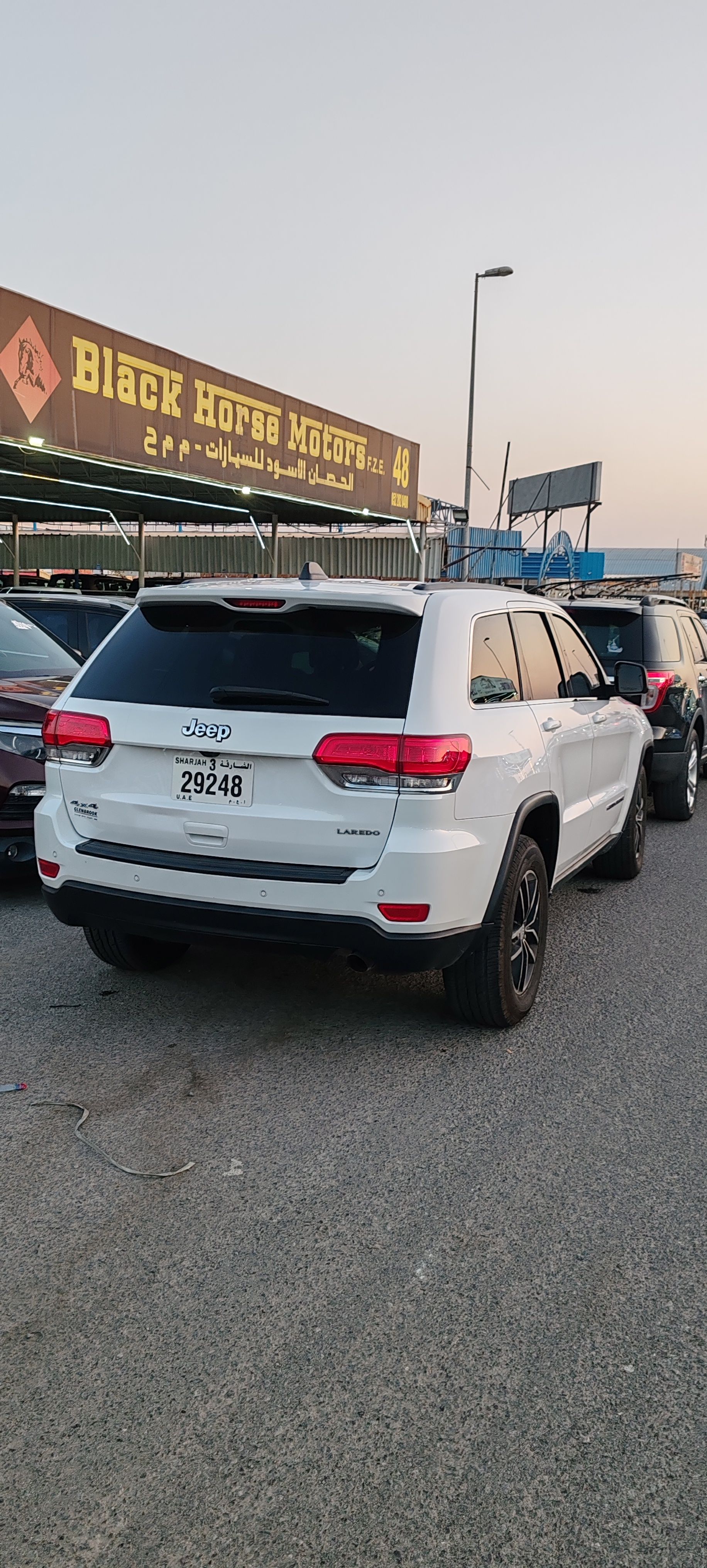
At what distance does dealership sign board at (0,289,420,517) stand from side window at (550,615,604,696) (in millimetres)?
Result: 11761

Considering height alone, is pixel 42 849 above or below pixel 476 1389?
above

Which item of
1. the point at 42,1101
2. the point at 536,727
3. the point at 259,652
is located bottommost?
the point at 42,1101

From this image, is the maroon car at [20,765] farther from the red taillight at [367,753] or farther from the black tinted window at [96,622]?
the black tinted window at [96,622]

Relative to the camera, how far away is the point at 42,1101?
143 inches

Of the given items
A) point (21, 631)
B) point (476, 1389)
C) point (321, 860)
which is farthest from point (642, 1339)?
point (21, 631)

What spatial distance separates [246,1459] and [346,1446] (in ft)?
0.64

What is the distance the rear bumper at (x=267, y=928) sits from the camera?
3744 mm

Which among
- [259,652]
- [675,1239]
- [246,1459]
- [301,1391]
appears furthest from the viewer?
[259,652]

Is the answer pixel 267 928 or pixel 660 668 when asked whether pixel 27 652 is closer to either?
pixel 267 928

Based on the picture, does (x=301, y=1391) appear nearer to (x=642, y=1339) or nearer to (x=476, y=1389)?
(x=476, y=1389)

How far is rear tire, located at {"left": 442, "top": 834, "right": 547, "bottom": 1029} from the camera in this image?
13.6 feet

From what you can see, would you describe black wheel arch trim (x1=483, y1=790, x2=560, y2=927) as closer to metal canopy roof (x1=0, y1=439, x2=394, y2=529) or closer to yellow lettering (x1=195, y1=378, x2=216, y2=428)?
metal canopy roof (x1=0, y1=439, x2=394, y2=529)

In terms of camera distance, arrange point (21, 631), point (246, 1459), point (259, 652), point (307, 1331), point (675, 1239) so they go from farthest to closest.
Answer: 1. point (21, 631)
2. point (259, 652)
3. point (675, 1239)
4. point (307, 1331)
5. point (246, 1459)

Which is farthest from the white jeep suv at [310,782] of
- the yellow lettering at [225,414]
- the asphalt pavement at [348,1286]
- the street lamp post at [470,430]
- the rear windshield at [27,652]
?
the street lamp post at [470,430]
